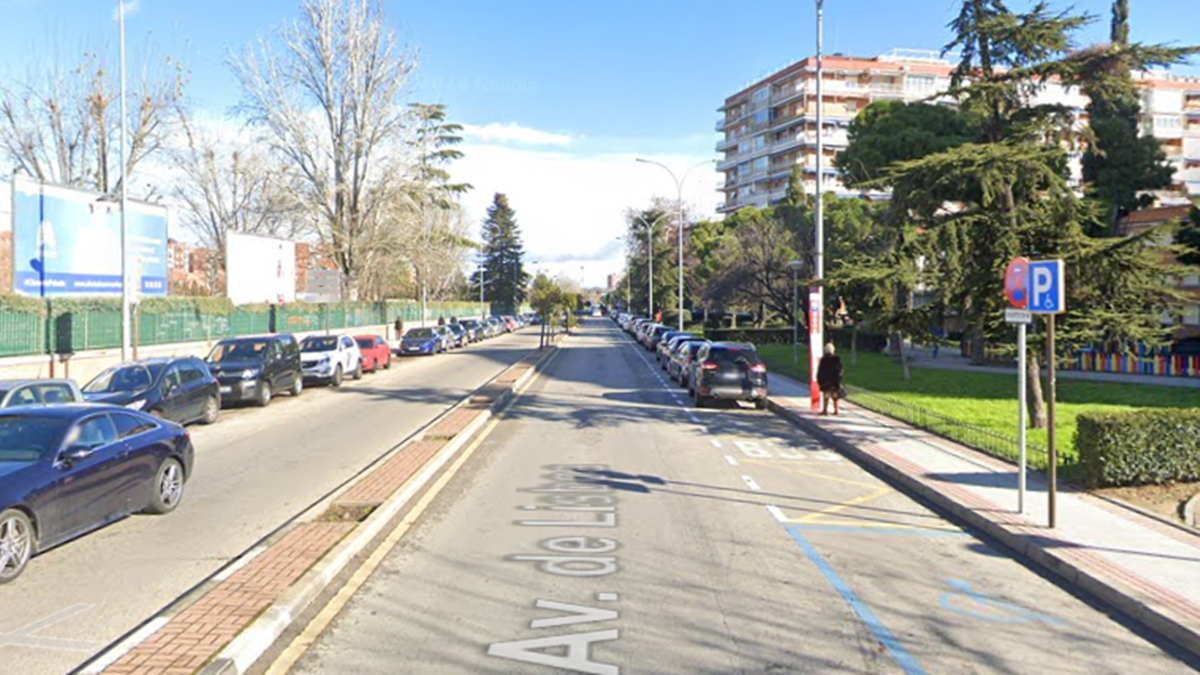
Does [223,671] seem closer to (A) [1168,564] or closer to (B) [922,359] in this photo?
(A) [1168,564]

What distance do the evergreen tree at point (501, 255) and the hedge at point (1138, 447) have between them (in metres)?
107

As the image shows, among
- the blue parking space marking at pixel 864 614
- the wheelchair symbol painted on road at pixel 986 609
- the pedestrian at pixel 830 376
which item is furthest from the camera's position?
the pedestrian at pixel 830 376

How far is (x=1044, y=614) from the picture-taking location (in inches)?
252

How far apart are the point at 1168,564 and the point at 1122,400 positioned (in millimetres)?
16272

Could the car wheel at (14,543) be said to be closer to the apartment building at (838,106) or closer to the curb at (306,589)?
the curb at (306,589)

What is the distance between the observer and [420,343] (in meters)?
43.3

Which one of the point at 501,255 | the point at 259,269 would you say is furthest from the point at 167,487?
the point at 501,255

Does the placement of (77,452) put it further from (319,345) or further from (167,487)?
(319,345)

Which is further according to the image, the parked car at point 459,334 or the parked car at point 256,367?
the parked car at point 459,334

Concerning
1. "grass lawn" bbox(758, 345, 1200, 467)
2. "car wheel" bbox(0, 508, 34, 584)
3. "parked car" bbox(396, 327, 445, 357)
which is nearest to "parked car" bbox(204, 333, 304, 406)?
"car wheel" bbox(0, 508, 34, 584)

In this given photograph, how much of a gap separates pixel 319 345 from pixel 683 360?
462 inches

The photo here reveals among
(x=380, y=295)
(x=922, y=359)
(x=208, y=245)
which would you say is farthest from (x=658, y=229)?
(x=922, y=359)

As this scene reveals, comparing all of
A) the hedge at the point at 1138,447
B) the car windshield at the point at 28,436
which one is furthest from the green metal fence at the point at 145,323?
the hedge at the point at 1138,447

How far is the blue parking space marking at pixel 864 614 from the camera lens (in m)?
5.34
